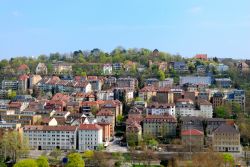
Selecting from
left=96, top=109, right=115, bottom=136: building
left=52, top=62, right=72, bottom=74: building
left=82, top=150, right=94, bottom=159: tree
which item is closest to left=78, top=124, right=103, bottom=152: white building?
left=82, top=150, right=94, bottom=159: tree

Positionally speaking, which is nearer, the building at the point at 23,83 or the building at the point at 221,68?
the building at the point at 23,83

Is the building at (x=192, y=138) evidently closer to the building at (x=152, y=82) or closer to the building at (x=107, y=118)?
the building at (x=107, y=118)

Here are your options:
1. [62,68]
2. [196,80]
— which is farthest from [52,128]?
[62,68]

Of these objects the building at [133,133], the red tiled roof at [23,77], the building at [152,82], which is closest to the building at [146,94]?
the building at [152,82]

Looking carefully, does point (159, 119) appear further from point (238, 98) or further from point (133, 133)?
point (238, 98)

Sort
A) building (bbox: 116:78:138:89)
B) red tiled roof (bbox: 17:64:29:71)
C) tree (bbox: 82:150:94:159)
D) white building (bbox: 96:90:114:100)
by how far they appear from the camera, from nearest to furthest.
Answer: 1. tree (bbox: 82:150:94:159)
2. white building (bbox: 96:90:114:100)
3. building (bbox: 116:78:138:89)
4. red tiled roof (bbox: 17:64:29:71)

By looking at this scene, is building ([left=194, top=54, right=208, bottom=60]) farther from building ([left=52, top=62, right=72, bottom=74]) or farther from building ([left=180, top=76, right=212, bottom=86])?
building ([left=52, top=62, right=72, bottom=74])

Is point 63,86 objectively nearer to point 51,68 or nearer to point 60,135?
point 51,68

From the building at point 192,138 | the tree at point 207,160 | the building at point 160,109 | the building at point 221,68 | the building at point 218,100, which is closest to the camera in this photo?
the tree at point 207,160
